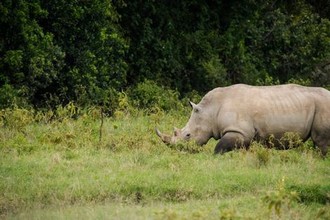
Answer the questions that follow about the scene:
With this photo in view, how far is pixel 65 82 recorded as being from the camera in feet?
59.3

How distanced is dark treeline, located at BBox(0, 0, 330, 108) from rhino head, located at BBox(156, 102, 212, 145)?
408cm

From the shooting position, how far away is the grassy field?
29.7 ft

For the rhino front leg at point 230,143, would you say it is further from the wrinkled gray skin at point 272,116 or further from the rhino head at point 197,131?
the rhino head at point 197,131

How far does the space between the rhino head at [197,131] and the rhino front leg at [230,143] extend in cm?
63

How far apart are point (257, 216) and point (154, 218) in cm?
116

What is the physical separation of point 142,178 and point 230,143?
2.66m

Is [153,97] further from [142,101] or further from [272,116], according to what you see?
[272,116]

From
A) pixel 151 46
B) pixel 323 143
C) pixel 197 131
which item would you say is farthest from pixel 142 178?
pixel 151 46

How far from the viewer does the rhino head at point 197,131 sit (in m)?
13.4

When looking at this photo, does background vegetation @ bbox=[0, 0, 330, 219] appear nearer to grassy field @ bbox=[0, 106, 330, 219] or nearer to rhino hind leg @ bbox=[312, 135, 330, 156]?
grassy field @ bbox=[0, 106, 330, 219]

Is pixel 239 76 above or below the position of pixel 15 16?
below

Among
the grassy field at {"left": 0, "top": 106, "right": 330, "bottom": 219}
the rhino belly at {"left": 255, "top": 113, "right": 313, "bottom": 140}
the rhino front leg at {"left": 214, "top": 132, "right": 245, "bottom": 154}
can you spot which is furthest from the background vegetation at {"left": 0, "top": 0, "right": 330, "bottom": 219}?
the rhino belly at {"left": 255, "top": 113, "right": 313, "bottom": 140}

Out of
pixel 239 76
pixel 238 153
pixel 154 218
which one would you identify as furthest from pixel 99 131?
pixel 239 76

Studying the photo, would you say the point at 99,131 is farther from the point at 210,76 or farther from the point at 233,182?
the point at 210,76
